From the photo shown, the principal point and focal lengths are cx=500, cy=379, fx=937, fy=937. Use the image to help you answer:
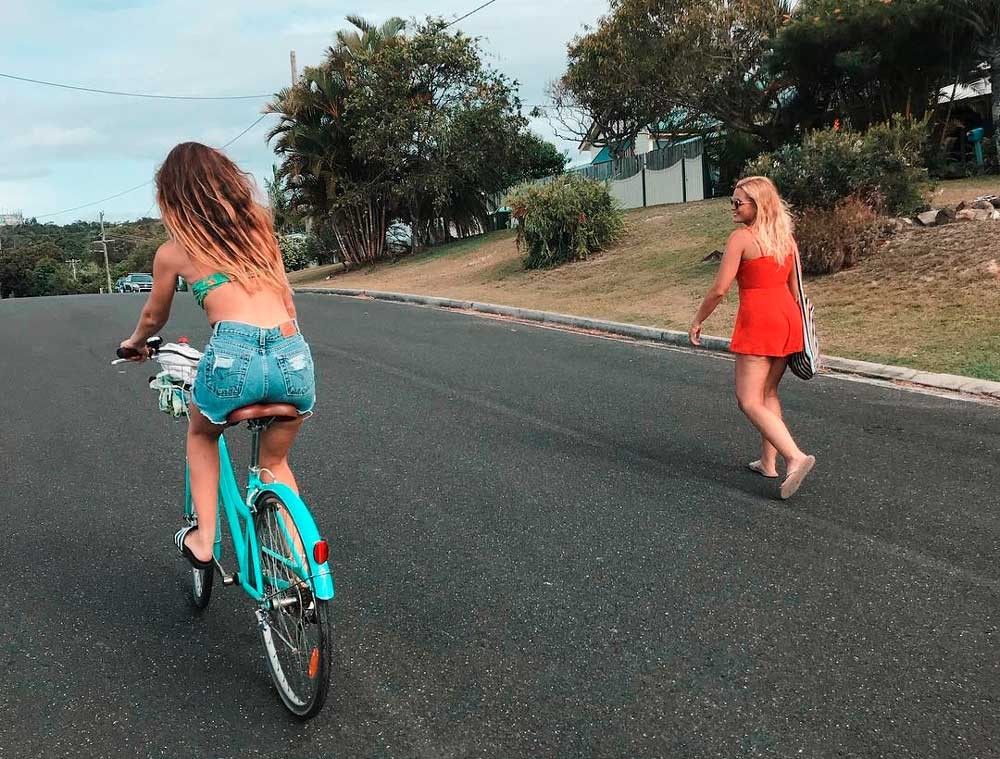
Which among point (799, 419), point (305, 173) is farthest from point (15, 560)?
point (305, 173)

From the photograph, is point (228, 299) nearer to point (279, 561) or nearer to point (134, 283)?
point (279, 561)

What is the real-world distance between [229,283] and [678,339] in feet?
27.9

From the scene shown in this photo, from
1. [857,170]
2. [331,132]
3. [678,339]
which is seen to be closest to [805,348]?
[678,339]

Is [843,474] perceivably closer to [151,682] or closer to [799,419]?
[799,419]

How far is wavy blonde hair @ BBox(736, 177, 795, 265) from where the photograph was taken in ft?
17.5

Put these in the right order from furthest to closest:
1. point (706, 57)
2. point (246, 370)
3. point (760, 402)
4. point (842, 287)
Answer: point (706, 57)
point (842, 287)
point (760, 402)
point (246, 370)

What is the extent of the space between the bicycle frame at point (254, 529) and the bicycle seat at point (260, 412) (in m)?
0.16

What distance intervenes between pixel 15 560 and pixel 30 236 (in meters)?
122

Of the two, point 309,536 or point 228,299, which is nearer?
point 309,536

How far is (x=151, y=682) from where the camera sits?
347 cm

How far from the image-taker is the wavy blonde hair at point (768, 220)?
209 inches

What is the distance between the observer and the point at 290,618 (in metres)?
3.17

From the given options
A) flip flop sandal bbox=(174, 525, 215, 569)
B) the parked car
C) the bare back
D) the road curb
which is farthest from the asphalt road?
the parked car

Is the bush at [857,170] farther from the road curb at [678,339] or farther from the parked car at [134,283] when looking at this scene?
the parked car at [134,283]
